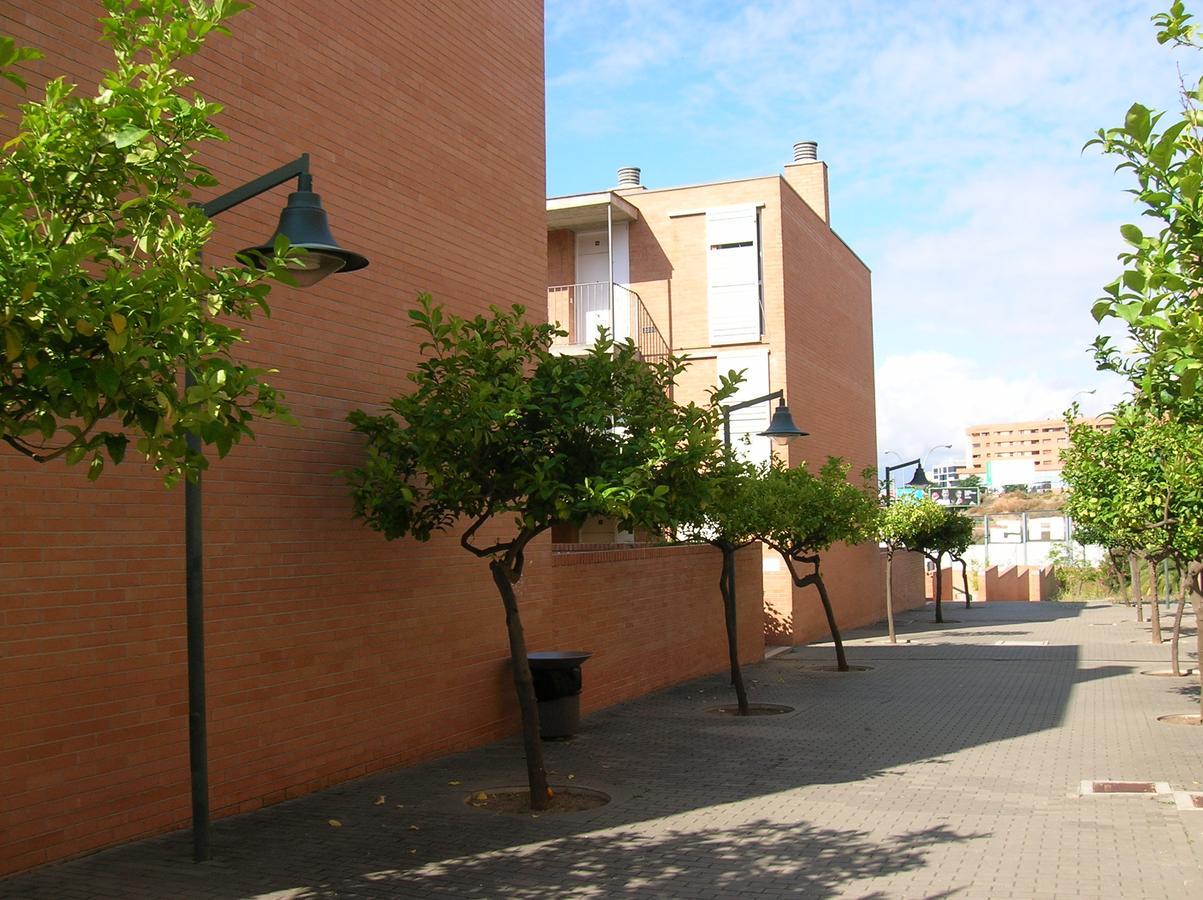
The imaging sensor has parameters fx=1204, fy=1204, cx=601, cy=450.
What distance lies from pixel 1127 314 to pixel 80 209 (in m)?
4.13

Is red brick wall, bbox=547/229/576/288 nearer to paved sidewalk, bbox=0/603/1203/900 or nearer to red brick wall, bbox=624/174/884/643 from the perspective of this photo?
red brick wall, bbox=624/174/884/643

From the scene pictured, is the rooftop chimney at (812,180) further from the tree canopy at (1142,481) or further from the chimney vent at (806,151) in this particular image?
the tree canopy at (1142,481)

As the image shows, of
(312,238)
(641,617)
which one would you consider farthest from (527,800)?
(641,617)

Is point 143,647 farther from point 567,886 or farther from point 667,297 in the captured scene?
point 667,297

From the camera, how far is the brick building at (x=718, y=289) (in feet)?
85.3

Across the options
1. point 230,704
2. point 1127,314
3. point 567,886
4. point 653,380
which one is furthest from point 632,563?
point 1127,314

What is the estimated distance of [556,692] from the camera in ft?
40.4

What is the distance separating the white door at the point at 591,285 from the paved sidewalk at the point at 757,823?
39.6ft

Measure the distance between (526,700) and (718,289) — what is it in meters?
18.2

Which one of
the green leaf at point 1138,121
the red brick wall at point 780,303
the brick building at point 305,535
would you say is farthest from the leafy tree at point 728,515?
the red brick wall at point 780,303

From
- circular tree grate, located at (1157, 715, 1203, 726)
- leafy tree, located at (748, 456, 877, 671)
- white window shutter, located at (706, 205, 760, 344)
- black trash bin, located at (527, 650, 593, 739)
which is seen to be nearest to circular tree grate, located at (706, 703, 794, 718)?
leafy tree, located at (748, 456, 877, 671)

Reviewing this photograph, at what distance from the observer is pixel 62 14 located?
7.64 metres

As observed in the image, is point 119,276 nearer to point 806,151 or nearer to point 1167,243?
point 1167,243

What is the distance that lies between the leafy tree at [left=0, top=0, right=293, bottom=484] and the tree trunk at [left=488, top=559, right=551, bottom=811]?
4.58 metres
